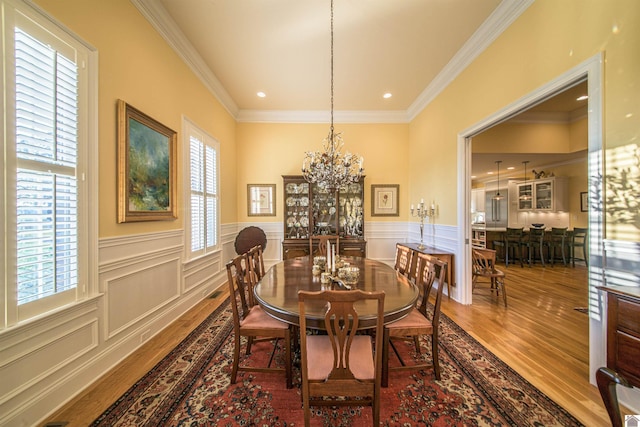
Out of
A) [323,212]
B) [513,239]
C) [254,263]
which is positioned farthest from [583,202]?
[254,263]

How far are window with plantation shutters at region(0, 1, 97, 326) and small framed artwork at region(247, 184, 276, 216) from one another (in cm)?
319

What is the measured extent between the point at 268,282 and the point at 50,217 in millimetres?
1532

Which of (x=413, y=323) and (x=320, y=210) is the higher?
(x=320, y=210)

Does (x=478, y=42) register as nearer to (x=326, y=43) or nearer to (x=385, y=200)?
(x=326, y=43)

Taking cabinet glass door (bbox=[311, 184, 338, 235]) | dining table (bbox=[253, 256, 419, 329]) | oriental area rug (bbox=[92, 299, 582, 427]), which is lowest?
oriental area rug (bbox=[92, 299, 582, 427])

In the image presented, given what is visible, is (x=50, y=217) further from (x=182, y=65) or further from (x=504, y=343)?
(x=504, y=343)

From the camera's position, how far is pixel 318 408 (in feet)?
5.28

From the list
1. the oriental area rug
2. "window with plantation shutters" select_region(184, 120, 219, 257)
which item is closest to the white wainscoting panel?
the oriental area rug

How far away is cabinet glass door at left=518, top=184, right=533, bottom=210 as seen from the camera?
7.20 m

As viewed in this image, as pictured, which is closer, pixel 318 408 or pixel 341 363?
pixel 341 363

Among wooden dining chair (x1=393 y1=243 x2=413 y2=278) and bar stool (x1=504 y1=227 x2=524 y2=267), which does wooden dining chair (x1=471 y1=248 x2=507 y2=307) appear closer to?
wooden dining chair (x1=393 y1=243 x2=413 y2=278)

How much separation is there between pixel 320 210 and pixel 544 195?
22.1ft

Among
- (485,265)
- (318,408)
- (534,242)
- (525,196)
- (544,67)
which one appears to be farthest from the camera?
(525,196)

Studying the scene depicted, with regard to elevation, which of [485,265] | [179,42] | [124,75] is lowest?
[485,265]
